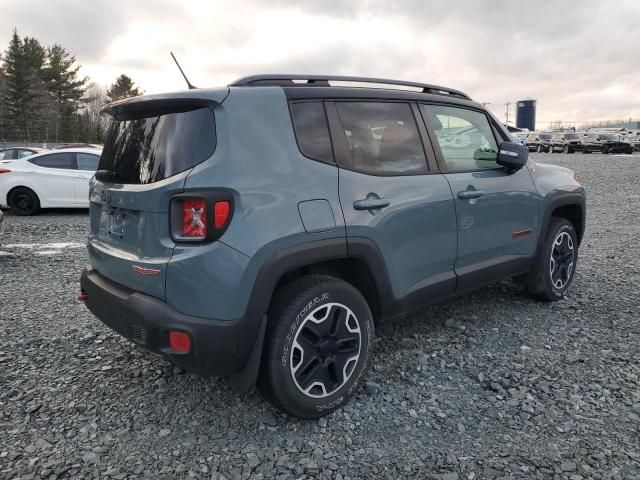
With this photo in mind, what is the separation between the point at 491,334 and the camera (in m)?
3.98

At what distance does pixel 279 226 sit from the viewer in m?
2.55

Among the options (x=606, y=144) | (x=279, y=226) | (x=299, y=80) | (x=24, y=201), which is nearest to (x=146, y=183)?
(x=279, y=226)

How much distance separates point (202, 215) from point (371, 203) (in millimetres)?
991

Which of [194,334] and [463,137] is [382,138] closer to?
[463,137]

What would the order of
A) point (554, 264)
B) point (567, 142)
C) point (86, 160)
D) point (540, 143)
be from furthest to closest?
point (540, 143) → point (567, 142) → point (86, 160) → point (554, 264)

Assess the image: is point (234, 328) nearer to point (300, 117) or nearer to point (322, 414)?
point (322, 414)

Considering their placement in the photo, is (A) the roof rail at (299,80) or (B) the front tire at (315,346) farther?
(A) the roof rail at (299,80)

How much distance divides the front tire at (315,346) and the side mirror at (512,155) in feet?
Result: 5.75

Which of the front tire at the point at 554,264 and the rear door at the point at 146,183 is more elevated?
A: the rear door at the point at 146,183

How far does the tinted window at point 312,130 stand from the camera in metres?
2.80

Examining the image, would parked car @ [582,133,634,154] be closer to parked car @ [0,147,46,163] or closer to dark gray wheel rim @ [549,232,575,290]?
parked car @ [0,147,46,163]

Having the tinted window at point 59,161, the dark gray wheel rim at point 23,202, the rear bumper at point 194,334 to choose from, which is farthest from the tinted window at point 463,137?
the dark gray wheel rim at point 23,202

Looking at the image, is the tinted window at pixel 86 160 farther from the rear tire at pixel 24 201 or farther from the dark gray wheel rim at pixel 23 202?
the dark gray wheel rim at pixel 23 202

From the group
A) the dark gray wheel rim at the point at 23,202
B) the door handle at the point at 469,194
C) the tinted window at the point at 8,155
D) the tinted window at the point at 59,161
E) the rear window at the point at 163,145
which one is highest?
the tinted window at the point at 8,155
